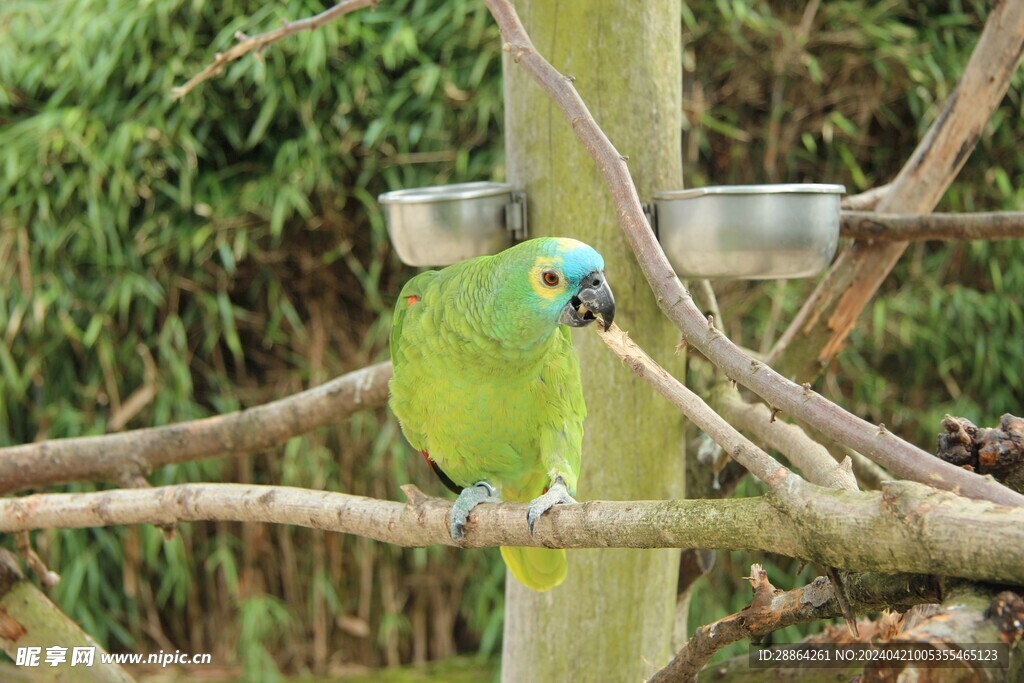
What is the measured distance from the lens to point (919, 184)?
1729mm

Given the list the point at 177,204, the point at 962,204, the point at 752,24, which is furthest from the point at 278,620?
the point at 962,204

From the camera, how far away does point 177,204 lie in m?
2.94

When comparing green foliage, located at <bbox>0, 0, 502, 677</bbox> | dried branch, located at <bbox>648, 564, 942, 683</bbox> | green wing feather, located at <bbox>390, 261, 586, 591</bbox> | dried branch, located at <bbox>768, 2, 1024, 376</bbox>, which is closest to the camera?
dried branch, located at <bbox>648, 564, 942, 683</bbox>

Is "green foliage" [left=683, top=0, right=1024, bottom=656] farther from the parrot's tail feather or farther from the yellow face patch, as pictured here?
the yellow face patch

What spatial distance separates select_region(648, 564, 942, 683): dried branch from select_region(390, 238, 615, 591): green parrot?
27 cm

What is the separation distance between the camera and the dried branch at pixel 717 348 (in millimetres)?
834

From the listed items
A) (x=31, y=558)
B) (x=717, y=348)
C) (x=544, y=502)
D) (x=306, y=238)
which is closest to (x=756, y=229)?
(x=717, y=348)

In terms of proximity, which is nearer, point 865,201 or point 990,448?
point 990,448

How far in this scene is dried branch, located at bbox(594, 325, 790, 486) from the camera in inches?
34.0

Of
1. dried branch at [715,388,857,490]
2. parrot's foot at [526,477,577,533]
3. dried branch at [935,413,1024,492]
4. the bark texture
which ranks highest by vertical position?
dried branch at [935,413,1024,492]

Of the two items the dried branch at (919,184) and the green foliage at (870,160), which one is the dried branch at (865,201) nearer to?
the dried branch at (919,184)

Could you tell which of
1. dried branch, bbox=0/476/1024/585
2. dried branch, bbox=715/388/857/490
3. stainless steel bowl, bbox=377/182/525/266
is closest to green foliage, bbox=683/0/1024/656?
dried branch, bbox=715/388/857/490

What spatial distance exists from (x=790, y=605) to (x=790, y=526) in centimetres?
21

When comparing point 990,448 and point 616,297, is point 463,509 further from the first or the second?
point 990,448
